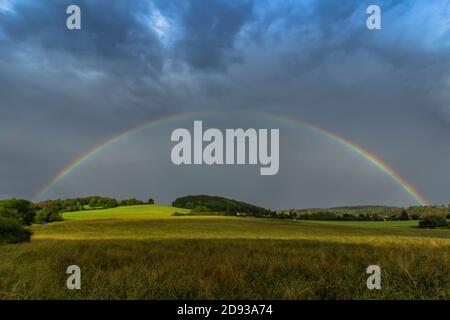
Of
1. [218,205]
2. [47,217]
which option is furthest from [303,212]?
[47,217]

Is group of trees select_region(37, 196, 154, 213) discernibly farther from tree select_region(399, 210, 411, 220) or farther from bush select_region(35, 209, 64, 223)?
tree select_region(399, 210, 411, 220)

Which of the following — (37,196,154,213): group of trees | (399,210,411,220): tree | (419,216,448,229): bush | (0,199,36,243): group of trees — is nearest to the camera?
(0,199,36,243): group of trees

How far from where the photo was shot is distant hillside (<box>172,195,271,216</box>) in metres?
91.6

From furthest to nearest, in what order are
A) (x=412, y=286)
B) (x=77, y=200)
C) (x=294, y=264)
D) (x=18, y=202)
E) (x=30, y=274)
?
(x=77, y=200) → (x=18, y=202) → (x=294, y=264) → (x=30, y=274) → (x=412, y=286)

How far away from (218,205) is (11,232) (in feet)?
217

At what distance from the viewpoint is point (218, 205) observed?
93188 mm

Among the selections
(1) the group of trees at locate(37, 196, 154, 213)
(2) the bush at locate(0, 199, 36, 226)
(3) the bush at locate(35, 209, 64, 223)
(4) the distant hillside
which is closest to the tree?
(4) the distant hillside

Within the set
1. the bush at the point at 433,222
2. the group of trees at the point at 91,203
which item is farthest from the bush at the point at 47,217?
the bush at the point at 433,222

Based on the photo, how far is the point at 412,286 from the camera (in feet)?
18.5

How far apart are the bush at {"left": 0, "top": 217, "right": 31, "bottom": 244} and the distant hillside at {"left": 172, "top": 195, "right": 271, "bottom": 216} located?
61.0m

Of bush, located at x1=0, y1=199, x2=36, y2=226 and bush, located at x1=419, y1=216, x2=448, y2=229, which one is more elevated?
bush, located at x1=0, y1=199, x2=36, y2=226

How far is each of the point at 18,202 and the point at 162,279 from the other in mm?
83084
